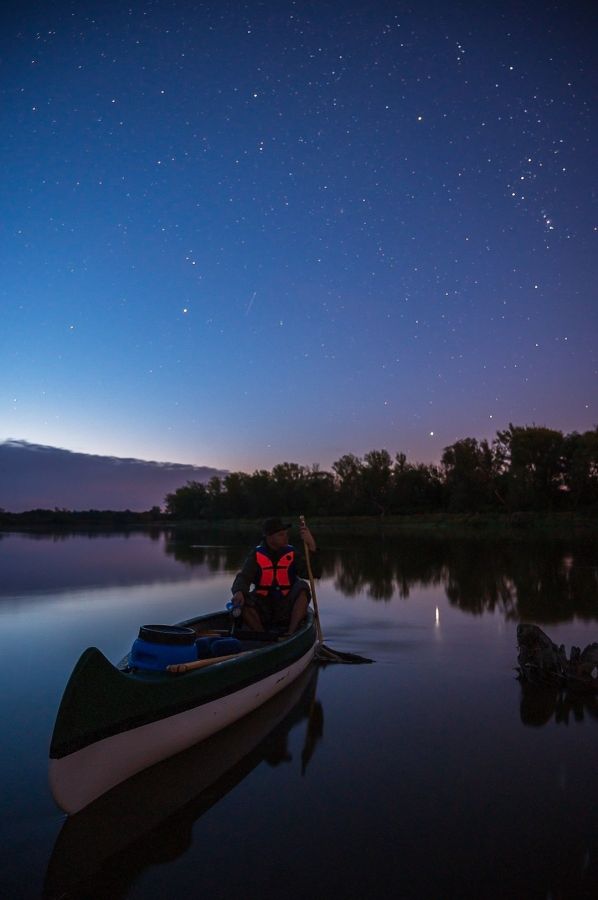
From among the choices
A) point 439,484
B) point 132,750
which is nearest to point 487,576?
point 132,750

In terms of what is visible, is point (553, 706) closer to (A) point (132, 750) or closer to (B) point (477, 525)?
(A) point (132, 750)

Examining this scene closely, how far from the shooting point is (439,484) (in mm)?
80688

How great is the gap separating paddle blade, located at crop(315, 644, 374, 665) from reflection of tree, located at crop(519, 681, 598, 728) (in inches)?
101

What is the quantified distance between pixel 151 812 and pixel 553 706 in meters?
4.97

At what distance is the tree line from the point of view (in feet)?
190

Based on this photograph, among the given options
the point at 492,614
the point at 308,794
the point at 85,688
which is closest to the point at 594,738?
the point at 308,794

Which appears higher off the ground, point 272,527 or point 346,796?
point 272,527

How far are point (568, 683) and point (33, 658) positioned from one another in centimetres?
792

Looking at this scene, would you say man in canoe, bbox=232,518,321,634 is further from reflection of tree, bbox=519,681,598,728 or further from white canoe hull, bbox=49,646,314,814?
reflection of tree, bbox=519,681,598,728

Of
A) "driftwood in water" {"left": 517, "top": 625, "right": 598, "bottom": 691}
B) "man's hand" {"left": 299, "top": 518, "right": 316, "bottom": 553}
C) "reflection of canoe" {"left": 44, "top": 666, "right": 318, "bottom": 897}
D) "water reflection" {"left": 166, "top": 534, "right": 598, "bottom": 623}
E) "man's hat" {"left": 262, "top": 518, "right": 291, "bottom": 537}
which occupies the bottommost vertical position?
"water reflection" {"left": 166, "top": 534, "right": 598, "bottom": 623}

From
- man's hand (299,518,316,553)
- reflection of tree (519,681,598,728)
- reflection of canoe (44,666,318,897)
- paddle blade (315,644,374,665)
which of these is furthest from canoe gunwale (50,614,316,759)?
man's hand (299,518,316,553)

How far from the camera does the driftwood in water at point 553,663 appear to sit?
752 centimetres

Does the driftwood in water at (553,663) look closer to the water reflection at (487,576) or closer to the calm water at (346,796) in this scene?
the calm water at (346,796)

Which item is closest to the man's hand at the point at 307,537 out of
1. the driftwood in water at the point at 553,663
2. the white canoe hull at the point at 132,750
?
the driftwood in water at the point at 553,663
